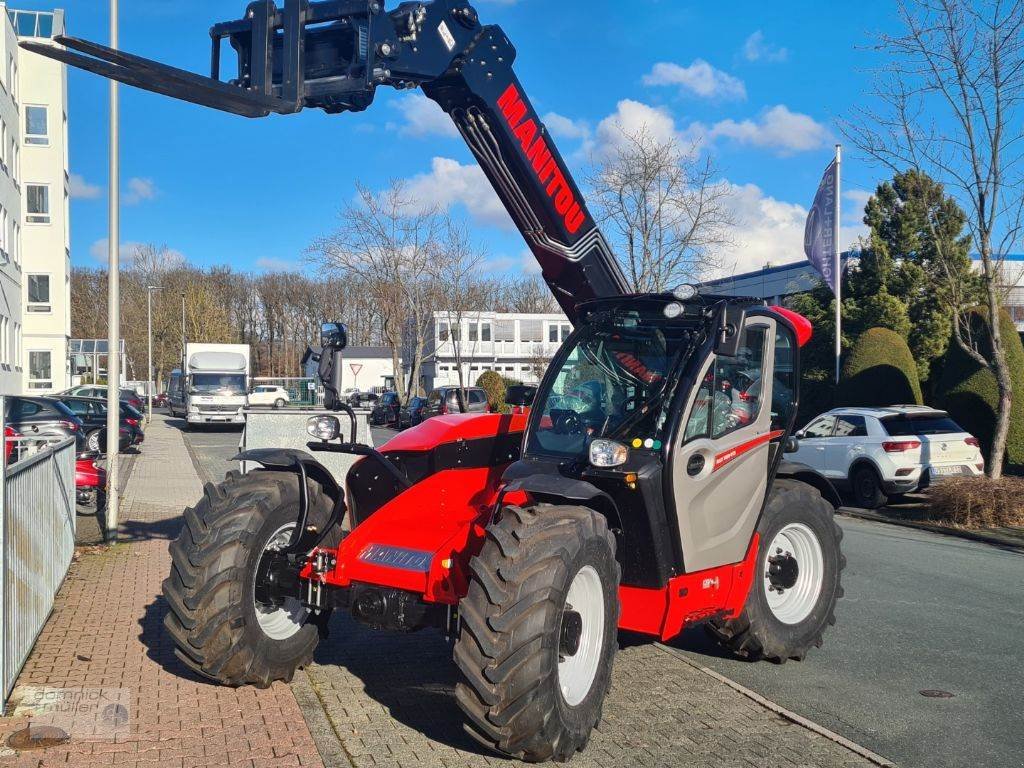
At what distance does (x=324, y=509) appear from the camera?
6.02m

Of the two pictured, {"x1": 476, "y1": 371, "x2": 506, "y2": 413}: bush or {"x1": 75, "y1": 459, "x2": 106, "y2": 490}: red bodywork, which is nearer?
{"x1": 75, "y1": 459, "x2": 106, "y2": 490}: red bodywork

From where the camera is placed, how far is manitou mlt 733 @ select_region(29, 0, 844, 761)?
4.62 m

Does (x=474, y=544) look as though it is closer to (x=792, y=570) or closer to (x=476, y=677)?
(x=476, y=677)

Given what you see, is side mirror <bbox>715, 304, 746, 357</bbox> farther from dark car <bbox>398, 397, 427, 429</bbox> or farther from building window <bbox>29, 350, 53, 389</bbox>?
building window <bbox>29, 350, 53, 389</bbox>

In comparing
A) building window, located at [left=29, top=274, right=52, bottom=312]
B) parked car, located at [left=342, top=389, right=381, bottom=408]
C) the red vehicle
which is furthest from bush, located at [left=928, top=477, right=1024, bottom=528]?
building window, located at [left=29, top=274, right=52, bottom=312]

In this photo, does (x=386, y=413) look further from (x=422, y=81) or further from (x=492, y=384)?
(x=422, y=81)

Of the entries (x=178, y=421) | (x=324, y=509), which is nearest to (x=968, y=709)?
(x=324, y=509)

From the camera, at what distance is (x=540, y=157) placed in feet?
21.9

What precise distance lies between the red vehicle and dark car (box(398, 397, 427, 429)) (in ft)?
75.1

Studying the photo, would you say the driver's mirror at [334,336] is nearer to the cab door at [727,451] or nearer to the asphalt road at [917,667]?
the cab door at [727,451]

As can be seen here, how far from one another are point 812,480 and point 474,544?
3.05 m

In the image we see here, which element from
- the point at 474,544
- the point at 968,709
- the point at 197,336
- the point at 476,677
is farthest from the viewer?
the point at 197,336

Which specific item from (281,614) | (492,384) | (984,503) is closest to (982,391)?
(984,503)

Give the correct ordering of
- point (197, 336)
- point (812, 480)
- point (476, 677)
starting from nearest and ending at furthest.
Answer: point (476, 677) < point (812, 480) < point (197, 336)
